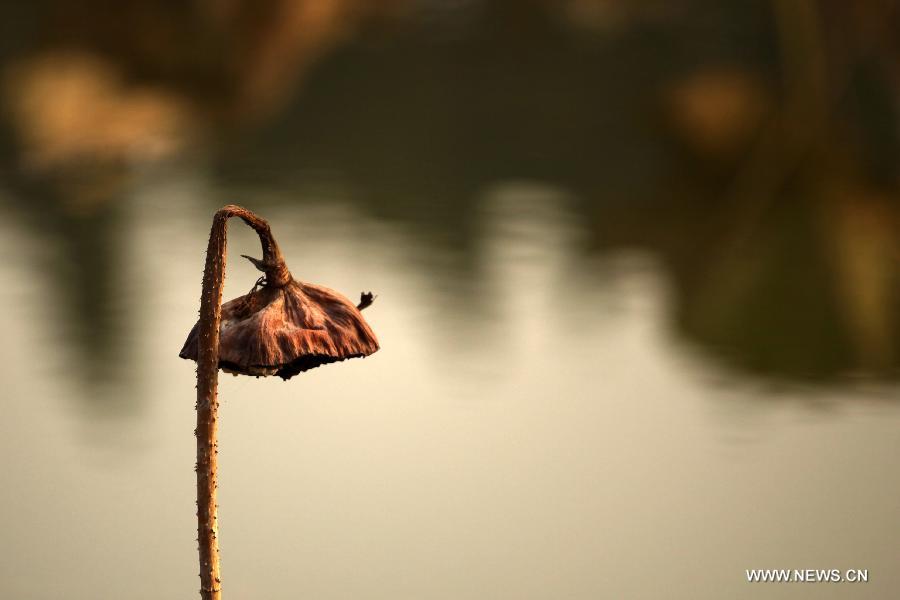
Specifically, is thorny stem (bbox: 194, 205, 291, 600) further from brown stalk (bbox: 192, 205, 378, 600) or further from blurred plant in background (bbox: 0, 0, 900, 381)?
blurred plant in background (bbox: 0, 0, 900, 381)

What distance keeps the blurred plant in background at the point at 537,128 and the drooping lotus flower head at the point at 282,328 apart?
193cm

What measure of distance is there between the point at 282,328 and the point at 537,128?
3.68 m

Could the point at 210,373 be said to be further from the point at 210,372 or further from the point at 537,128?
the point at 537,128

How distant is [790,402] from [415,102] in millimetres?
2501

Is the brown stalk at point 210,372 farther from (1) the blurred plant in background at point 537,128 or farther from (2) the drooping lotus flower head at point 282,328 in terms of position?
(1) the blurred plant in background at point 537,128

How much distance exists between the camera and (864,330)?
246 cm

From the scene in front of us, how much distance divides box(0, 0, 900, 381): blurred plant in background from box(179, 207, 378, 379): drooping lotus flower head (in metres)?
1.93

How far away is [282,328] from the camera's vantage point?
370mm

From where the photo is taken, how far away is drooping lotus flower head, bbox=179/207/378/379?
36cm

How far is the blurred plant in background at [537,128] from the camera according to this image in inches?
107

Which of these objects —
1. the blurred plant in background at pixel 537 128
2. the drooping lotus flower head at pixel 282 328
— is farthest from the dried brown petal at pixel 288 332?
the blurred plant in background at pixel 537 128

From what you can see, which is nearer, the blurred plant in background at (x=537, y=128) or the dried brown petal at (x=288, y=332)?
the dried brown petal at (x=288, y=332)

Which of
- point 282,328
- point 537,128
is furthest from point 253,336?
point 537,128

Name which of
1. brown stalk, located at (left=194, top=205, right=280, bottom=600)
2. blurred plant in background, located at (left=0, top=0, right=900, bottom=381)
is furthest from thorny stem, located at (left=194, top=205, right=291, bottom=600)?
blurred plant in background, located at (left=0, top=0, right=900, bottom=381)
